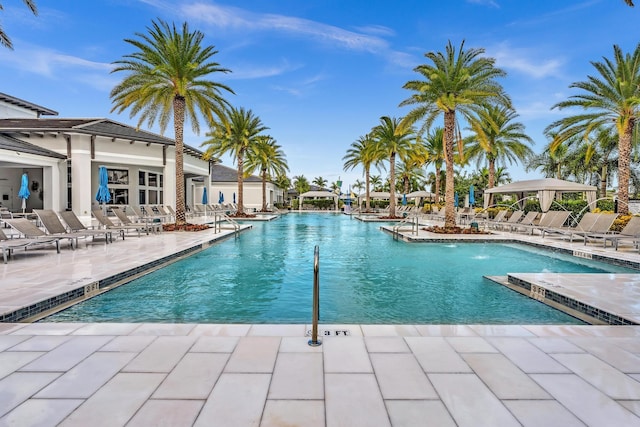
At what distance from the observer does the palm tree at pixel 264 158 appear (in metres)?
30.2

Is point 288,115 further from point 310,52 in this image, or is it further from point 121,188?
point 121,188

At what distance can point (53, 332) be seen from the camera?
4.27 m

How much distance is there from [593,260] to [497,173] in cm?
4426

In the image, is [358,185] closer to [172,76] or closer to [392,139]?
[392,139]

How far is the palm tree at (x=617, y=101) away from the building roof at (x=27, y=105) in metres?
36.4

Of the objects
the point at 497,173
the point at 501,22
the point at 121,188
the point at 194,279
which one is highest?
the point at 501,22

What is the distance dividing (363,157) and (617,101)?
66.6ft

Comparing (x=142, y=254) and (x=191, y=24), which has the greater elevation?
(x=191, y=24)

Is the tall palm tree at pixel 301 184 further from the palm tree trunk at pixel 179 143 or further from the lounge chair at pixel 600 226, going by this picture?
the lounge chair at pixel 600 226

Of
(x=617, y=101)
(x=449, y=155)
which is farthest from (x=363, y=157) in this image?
(x=617, y=101)

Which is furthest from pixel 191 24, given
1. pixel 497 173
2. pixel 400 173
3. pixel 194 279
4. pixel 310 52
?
pixel 497 173

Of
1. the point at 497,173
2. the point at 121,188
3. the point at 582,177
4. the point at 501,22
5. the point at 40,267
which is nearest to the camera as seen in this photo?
the point at 40,267

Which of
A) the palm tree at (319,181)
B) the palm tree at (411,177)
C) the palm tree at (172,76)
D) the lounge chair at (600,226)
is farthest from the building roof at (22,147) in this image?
the palm tree at (319,181)

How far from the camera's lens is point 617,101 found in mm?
16641
